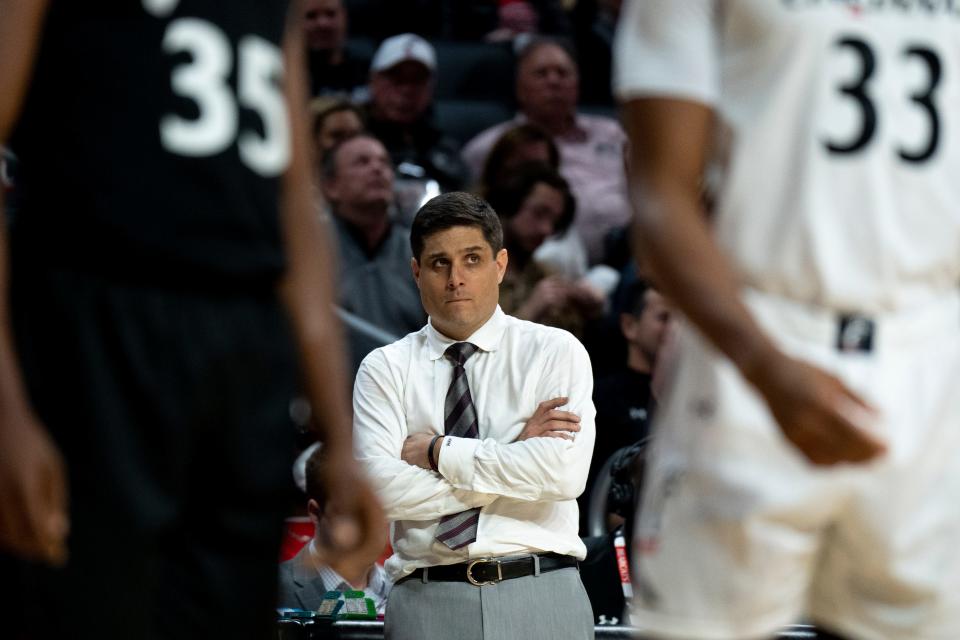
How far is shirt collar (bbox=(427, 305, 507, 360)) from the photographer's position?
5074 mm

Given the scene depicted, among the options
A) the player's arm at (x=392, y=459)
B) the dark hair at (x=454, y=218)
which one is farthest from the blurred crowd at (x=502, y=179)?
the dark hair at (x=454, y=218)

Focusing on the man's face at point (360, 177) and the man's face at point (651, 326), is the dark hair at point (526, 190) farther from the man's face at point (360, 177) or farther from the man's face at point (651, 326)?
the man's face at point (651, 326)

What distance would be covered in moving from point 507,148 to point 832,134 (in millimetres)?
5924

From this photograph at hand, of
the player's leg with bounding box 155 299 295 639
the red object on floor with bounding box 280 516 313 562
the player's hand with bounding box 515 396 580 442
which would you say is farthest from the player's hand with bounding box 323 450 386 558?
the red object on floor with bounding box 280 516 313 562

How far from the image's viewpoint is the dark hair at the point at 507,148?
8.05m

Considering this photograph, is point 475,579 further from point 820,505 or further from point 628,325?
point 820,505

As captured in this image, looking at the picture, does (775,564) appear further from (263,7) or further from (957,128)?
(263,7)

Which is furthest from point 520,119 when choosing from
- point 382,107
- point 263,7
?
point 263,7

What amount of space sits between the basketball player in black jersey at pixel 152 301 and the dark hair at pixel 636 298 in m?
4.43

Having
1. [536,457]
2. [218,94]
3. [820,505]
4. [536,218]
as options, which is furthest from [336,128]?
[820,505]

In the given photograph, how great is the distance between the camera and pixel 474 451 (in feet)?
15.7

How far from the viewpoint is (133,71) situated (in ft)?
7.59

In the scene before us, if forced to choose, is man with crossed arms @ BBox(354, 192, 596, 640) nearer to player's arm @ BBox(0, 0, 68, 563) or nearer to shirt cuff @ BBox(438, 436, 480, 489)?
shirt cuff @ BBox(438, 436, 480, 489)

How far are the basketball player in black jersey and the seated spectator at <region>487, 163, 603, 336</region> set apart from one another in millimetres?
4362
